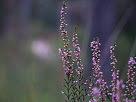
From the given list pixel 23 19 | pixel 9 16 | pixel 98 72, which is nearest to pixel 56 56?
pixel 23 19

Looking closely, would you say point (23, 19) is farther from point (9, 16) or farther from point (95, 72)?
point (95, 72)

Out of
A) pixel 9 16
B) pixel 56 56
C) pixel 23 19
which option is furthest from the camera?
pixel 9 16

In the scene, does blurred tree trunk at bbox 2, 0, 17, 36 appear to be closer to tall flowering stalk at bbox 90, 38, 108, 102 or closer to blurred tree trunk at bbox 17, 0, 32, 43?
blurred tree trunk at bbox 17, 0, 32, 43

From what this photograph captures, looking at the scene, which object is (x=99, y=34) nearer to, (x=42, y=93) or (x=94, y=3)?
(x=94, y=3)

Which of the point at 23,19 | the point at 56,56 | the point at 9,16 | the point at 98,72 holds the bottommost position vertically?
the point at 98,72

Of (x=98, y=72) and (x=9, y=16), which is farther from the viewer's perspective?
(x=9, y=16)

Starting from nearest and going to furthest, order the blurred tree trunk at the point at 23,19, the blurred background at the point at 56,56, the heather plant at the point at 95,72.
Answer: the heather plant at the point at 95,72 → the blurred background at the point at 56,56 → the blurred tree trunk at the point at 23,19

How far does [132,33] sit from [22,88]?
1.78 meters

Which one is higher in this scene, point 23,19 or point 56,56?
point 23,19

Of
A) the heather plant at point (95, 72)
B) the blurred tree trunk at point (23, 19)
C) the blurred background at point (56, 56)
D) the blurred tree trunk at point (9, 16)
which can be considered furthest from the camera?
the blurred tree trunk at point (9, 16)

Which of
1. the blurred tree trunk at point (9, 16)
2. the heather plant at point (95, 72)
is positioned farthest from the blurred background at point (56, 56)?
the heather plant at point (95, 72)

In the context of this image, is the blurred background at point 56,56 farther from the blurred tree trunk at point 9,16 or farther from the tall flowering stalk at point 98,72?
the tall flowering stalk at point 98,72

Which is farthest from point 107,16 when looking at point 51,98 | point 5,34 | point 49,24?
point 49,24

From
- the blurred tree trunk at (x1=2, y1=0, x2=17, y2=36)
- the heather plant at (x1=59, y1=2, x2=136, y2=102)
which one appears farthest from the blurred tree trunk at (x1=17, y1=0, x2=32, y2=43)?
the heather plant at (x1=59, y1=2, x2=136, y2=102)
